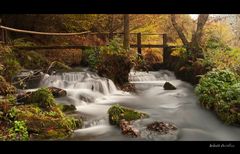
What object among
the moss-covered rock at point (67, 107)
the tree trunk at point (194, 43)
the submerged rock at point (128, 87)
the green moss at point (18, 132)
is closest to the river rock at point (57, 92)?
the moss-covered rock at point (67, 107)

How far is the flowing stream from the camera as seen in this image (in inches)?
176

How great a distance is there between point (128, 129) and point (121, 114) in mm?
311

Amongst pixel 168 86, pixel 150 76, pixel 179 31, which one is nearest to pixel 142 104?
pixel 168 86

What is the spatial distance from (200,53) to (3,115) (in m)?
4.16

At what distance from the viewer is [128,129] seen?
4613 millimetres

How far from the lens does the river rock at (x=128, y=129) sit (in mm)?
4545

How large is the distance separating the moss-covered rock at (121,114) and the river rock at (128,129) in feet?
0.27

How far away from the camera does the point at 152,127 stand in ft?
15.3

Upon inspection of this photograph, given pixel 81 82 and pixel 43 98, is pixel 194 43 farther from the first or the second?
pixel 43 98

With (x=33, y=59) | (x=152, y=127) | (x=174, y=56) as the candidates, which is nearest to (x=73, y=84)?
(x=33, y=59)

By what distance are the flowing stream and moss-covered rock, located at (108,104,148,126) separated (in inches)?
3.4

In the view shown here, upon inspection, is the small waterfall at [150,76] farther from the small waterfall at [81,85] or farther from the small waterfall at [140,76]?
the small waterfall at [81,85]

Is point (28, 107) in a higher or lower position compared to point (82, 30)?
lower

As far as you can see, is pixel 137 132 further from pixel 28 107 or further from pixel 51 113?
pixel 28 107
